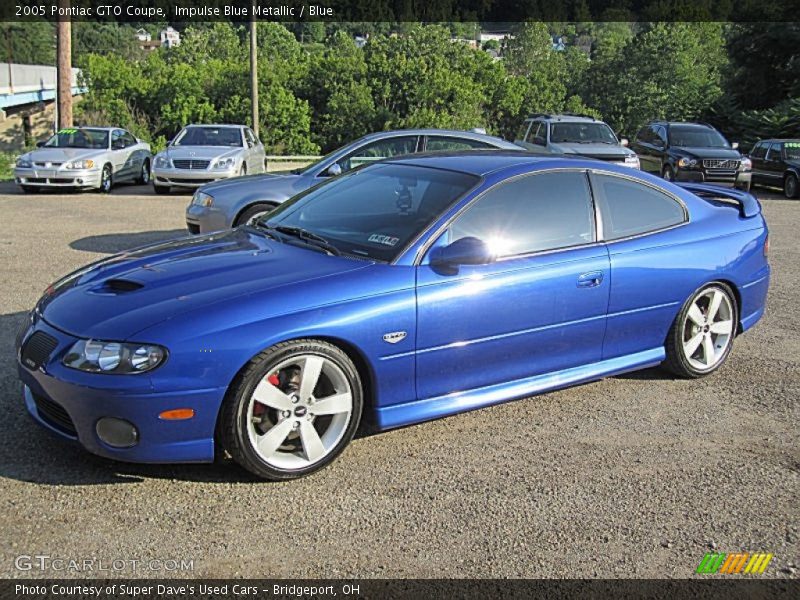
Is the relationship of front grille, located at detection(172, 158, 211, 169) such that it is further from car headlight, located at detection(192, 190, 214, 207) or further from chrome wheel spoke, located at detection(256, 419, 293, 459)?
chrome wheel spoke, located at detection(256, 419, 293, 459)

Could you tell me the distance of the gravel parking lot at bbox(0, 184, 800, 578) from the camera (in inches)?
132

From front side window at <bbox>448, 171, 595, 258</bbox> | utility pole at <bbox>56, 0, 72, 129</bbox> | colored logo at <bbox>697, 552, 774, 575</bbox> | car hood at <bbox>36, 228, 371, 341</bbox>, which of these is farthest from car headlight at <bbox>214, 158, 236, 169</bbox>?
colored logo at <bbox>697, 552, 774, 575</bbox>

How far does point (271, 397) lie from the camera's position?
389cm

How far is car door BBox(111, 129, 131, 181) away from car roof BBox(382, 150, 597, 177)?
44.6ft

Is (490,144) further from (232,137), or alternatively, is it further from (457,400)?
(232,137)

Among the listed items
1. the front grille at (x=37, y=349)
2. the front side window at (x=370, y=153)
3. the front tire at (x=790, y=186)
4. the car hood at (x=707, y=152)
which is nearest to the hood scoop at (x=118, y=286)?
the front grille at (x=37, y=349)

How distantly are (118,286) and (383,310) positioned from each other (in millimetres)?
1334

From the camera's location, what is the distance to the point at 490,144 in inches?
404

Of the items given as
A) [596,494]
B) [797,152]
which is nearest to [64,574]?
[596,494]

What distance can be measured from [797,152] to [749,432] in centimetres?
1701

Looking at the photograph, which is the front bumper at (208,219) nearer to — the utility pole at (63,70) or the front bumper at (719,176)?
the front bumper at (719,176)

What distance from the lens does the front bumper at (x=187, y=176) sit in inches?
650

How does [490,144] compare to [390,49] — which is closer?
[490,144]

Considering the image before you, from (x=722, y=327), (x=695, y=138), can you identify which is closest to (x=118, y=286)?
(x=722, y=327)
